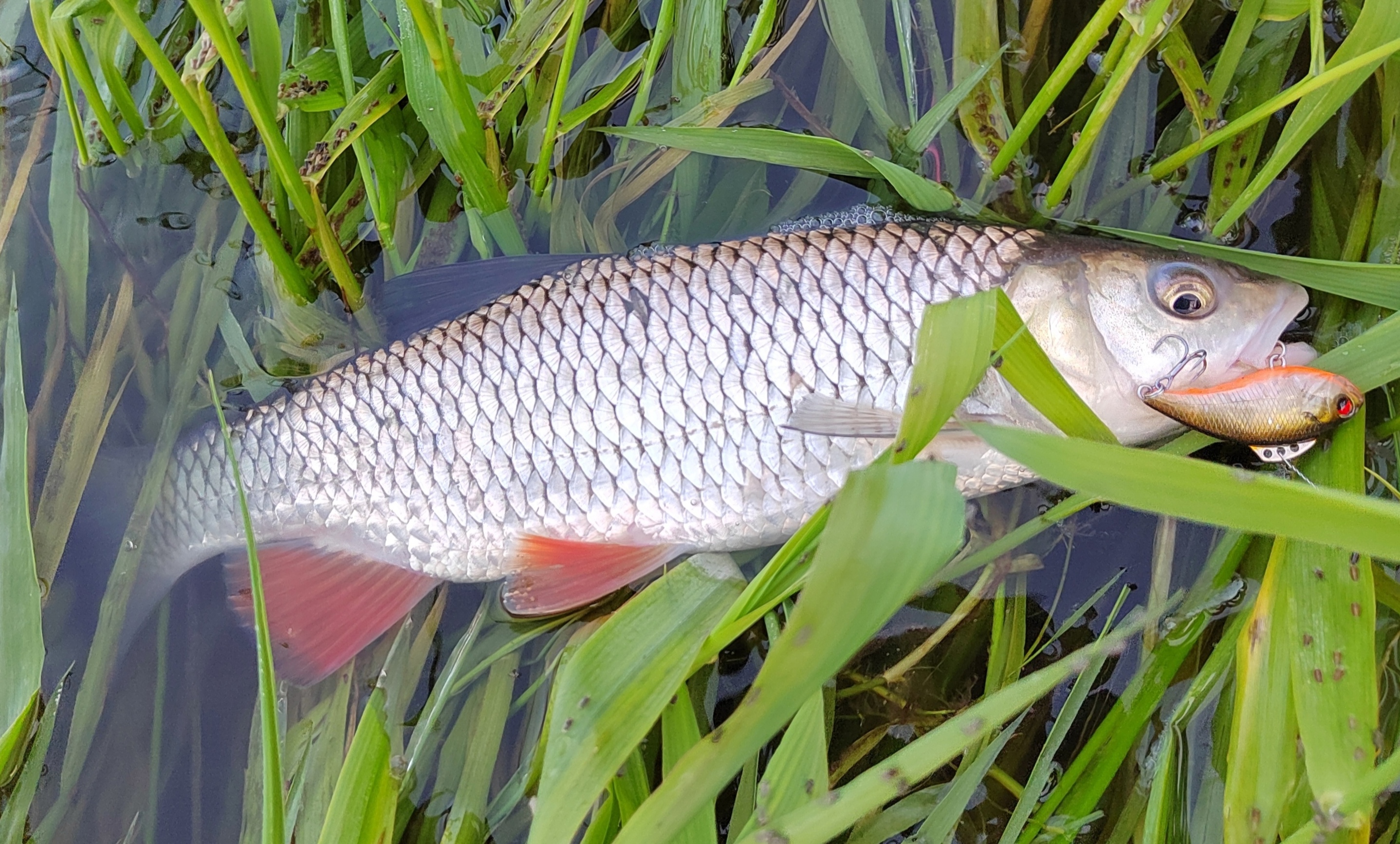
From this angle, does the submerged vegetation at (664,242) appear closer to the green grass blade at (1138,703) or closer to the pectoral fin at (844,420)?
the green grass blade at (1138,703)

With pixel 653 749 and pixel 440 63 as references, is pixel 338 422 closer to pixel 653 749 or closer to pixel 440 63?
pixel 440 63

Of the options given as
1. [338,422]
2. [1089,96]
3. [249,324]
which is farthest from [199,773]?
[1089,96]

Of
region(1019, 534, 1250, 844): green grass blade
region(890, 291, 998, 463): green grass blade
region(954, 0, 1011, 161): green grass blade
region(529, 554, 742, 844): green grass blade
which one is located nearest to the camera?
region(890, 291, 998, 463): green grass blade

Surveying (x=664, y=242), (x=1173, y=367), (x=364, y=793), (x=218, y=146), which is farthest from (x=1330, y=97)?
(x=364, y=793)

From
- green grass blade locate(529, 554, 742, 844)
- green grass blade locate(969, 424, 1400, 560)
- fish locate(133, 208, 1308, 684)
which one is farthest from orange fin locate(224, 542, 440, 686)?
green grass blade locate(969, 424, 1400, 560)

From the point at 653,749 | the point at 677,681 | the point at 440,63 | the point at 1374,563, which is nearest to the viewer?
the point at 677,681

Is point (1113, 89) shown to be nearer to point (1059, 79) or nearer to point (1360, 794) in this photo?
point (1059, 79)

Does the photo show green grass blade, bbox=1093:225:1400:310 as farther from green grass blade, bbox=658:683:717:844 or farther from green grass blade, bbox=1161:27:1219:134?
green grass blade, bbox=658:683:717:844
